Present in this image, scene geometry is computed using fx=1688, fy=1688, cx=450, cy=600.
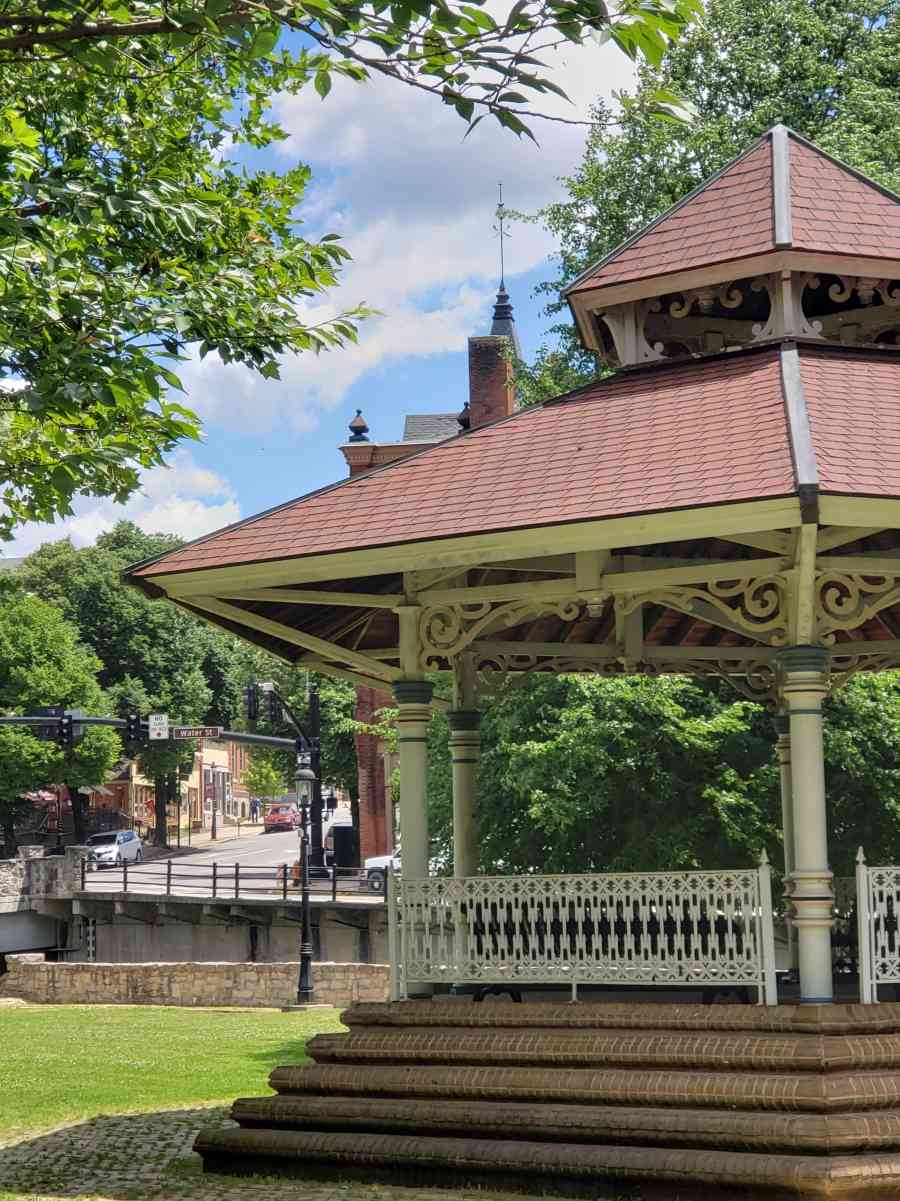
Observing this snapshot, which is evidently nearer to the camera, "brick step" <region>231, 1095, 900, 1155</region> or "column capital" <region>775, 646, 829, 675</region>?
"brick step" <region>231, 1095, 900, 1155</region>

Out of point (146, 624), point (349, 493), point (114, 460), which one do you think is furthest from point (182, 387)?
point (146, 624)

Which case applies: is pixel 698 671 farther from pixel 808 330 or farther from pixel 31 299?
pixel 31 299

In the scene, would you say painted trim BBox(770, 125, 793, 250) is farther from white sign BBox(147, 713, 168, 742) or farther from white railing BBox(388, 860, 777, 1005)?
white sign BBox(147, 713, 168, 742)

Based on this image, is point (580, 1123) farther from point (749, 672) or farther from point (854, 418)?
point (749, 672)

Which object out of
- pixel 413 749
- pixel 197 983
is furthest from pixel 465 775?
pixel 197 983

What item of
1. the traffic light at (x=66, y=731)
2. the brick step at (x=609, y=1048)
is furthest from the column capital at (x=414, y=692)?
the traffic light at (x=66, y=731)

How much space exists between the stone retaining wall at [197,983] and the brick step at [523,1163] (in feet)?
79.3

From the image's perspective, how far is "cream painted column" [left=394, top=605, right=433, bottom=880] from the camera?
13.3 m

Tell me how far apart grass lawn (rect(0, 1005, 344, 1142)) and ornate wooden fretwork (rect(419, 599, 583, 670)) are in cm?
622

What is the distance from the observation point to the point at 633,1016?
11.8 m

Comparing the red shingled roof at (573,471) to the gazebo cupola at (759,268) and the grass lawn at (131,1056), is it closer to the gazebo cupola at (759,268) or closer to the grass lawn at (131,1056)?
the gazebo cupola at (759,268)

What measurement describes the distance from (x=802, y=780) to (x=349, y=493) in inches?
173

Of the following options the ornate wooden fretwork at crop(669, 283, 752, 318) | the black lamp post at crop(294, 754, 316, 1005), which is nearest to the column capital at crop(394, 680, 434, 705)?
the ornate wooden fretwork at crop(669, 283, 752, 318)

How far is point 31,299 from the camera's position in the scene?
13594 millimetres
